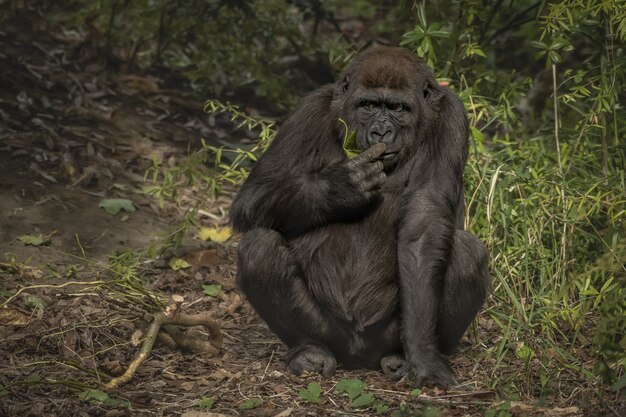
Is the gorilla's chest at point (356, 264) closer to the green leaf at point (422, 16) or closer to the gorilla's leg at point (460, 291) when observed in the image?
the gorilla's leg at point (460, 291)

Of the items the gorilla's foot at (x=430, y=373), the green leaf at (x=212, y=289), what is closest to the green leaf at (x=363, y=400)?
the gorilla's foot at (x=430, y=373)

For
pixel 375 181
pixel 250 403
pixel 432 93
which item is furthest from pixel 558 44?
pixel 250 403

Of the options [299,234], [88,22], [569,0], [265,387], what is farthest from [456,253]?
[88,22]

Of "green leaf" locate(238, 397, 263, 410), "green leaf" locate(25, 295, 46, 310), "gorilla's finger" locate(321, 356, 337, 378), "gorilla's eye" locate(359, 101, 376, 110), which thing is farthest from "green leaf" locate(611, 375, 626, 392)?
"green leaf" locate(25, 295, 46, 310)

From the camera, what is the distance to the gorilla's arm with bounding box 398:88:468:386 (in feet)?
18.7

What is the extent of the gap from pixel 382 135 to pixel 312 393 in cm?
162

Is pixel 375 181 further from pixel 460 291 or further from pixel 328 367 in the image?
pixel 328 367

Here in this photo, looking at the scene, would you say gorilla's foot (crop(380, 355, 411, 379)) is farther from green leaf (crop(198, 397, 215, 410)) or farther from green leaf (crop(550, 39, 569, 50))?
green leaf (crop(550, 39, 569, 50))

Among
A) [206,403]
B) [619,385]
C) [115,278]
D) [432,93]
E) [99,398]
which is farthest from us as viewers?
[115,278]

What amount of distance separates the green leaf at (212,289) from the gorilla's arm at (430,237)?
79.6 inches

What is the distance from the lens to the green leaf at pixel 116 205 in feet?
27.2

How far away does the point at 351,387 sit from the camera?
17.7ft

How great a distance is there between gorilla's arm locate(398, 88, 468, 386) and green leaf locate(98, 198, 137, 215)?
10.6 feet

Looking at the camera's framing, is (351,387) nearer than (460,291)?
Yes
